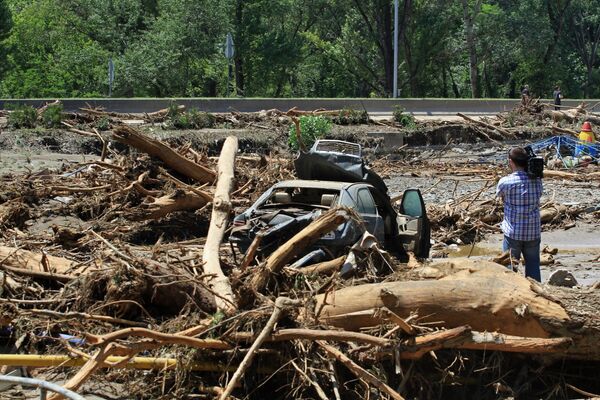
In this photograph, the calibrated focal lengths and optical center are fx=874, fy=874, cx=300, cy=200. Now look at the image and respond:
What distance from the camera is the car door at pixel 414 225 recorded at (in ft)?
36.9

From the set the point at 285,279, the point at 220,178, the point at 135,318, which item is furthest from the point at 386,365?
the point at 220,178

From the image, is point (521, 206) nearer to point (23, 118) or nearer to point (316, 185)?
point (316, 185)

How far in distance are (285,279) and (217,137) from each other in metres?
17.1

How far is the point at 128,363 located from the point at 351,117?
22336 millimetres

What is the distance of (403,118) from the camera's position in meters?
29.2

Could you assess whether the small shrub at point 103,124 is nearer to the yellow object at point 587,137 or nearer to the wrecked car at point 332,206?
the yellow object at point 587,137

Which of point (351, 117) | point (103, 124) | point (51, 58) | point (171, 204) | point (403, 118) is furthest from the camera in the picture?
point (51, 58)

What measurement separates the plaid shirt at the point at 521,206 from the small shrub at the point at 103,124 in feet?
57.3

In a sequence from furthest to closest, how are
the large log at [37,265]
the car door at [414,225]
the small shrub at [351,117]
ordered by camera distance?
the small shrub at [351,117] → the car door at [414,225] → the large log at [37,265]

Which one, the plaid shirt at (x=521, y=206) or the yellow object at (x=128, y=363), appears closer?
the yellow object at (x=128, y=363)

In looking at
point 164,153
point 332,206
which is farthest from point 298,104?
point 332,206

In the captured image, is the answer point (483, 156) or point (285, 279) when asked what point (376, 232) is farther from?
point (483, 156)

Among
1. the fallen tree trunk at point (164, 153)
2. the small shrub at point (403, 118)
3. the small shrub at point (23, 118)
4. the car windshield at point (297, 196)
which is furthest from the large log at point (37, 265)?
the small shrub at point (403, 118)

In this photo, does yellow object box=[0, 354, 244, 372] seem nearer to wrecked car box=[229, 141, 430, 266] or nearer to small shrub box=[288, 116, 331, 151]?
wrecked car box=[229, 141, 430, 266]
